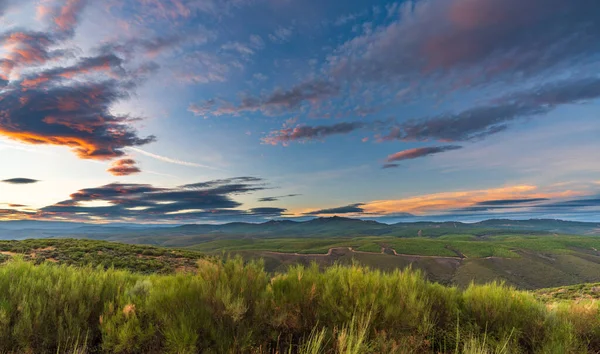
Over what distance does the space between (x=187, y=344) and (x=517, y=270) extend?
171 m

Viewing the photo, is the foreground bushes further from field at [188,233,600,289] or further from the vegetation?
field at [188,233,600,289]

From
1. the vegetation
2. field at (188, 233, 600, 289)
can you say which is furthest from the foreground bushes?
field at (188, 233, 600, 289)

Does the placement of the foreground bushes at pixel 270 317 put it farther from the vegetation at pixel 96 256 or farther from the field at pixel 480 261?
Result: the field at pixel 480 261

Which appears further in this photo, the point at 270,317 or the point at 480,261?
the point at 480,261

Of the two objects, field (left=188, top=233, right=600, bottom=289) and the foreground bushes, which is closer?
the foreground bushes

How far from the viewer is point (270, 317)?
587cm

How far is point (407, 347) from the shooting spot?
5.27 metres

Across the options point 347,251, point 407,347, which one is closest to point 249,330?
point 407,347

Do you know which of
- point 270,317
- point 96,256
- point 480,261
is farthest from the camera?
point 480,261

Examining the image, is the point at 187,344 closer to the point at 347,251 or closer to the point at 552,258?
the point at 347,251

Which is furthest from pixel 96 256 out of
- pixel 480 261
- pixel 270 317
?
pixel 480 261

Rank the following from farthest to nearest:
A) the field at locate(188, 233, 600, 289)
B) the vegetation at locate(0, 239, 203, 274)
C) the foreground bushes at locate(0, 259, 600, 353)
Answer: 1. the field at locate(188, 233, 600, 289)
2. the vegetation at locate(0, 239, 203, 274)
3. the foreground bushes at locate(0, 259, 600, 353)

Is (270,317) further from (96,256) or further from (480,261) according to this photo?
(480,261)

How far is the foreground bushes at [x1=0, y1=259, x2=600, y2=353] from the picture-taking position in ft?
17.5
